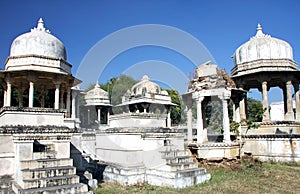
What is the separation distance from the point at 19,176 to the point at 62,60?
1267 centimetres

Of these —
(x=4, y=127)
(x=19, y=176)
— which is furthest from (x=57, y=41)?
(x=19, y=176)

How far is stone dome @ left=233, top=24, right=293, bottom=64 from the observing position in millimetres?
20781

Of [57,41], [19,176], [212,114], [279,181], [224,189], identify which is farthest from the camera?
[212,114]

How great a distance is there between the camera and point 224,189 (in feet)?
31.2

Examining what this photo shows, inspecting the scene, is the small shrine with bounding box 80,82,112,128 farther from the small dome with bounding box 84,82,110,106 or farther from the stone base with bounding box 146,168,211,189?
the stone base with bounding box 146,168,211,189

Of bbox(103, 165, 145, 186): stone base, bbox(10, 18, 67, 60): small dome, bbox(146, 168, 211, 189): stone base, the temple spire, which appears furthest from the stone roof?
bbox(146, 168, 211, 189): stone base

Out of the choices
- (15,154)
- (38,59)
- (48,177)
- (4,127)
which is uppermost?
(38,59)

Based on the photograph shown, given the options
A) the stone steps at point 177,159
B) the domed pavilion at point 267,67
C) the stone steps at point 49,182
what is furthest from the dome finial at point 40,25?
the domed pavilion at point 267,67

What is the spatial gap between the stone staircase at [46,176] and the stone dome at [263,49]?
18.0 meters

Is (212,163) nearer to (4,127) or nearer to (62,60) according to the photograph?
(4,127)

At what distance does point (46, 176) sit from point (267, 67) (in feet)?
59.4

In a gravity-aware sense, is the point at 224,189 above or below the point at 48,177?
below

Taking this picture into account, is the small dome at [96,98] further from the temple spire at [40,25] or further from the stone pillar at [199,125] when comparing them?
the stone pillar at [199,125]

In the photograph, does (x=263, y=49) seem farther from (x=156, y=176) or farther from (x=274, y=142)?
(x=156, y=176)
